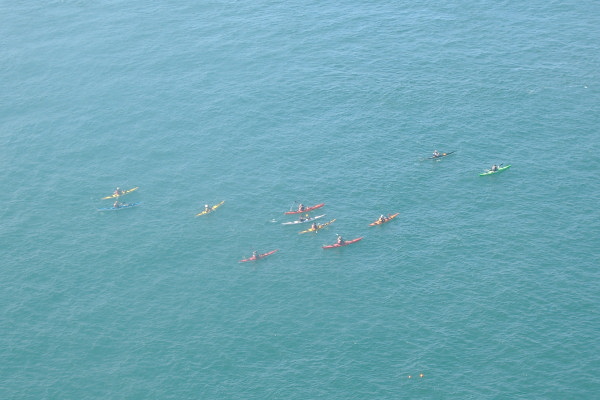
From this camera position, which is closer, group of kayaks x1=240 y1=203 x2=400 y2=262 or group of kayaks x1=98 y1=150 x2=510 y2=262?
group of kayaks x1=240 y1=203 x2=400 y2=262

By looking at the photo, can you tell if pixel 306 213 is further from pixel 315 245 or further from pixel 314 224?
pixel 315 245

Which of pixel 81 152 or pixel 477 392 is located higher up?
pixel 81 152

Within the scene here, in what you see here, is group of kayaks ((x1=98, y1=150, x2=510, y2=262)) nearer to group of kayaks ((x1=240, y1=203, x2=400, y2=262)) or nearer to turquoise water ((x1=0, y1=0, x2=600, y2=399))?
group of kayaks ((x1=240, y1=203, x2=400, y2=262))

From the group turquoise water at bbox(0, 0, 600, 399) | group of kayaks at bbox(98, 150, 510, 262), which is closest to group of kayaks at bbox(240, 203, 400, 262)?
group of kayaks at bbox(98, 150, 510, 262)

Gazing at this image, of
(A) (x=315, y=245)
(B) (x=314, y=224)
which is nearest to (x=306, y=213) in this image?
(B) (x=314, y=224)

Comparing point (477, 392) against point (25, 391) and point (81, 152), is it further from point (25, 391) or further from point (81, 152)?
point (81, 152)

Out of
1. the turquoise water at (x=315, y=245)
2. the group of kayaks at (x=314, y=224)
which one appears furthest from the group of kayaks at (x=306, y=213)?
the turquoise water at (x=315, y=245)

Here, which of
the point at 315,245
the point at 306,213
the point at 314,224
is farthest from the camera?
the point at 306,213

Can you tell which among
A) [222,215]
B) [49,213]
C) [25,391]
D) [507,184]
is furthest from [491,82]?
[25,391]
